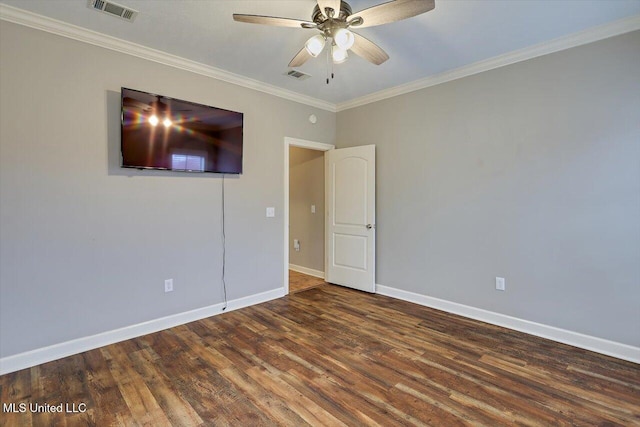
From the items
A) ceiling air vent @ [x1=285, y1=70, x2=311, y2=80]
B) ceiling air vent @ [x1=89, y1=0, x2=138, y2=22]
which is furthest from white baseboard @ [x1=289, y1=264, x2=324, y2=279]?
ceiling air vent @ [x1=89, y1=0, x2=138, y2=22]

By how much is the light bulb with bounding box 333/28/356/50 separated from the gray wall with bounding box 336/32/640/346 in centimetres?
192

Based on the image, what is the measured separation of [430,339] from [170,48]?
3.66 meters

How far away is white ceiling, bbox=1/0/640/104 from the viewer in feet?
7.52

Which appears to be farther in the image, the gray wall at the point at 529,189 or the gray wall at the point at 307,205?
the gray wall at the point at 307,205

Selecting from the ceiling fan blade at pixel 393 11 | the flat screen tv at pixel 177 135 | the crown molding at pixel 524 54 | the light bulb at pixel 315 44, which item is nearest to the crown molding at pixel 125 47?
the flat screen tv at pixel 177 135

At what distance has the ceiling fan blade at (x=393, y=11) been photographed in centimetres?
178

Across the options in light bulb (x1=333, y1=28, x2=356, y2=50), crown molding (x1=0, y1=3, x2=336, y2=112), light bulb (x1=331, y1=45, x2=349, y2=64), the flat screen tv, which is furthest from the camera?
the flat screen tv

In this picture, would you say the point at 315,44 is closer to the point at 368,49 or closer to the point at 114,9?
the point at 368,49

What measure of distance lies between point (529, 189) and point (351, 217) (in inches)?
85.6

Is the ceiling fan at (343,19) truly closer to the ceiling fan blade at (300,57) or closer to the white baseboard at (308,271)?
the ceiling fan blade at (300,57)

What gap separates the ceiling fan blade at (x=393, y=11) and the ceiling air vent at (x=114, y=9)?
1703 mm

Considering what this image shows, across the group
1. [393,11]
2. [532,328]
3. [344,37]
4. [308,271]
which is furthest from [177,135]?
[532,328]

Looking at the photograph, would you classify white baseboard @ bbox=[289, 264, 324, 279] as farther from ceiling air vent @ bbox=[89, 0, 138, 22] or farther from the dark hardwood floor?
ceiling air vent @ bbox=[89, 0, 138, 22]

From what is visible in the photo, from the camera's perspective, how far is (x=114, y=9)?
2359 mm
